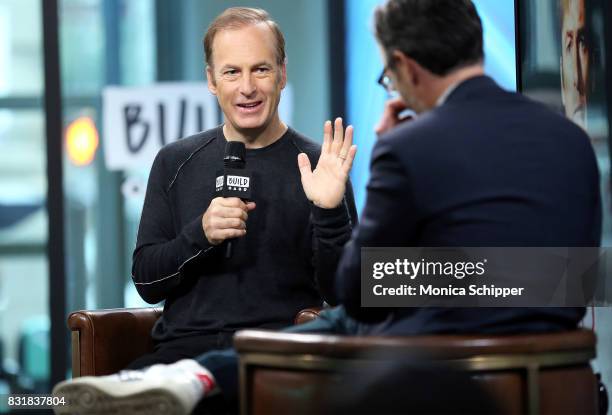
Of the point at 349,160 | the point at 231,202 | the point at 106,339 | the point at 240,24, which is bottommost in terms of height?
the point at 106,339

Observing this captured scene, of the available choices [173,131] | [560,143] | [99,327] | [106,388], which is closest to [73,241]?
[173,131]

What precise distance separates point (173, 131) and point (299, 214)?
256 centimetres

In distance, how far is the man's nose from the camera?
2.93 m

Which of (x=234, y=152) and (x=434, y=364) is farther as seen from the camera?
(x=234, y=152)

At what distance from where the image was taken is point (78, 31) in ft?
18.6

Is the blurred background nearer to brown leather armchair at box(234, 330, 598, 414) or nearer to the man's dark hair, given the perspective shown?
the man's dark hair

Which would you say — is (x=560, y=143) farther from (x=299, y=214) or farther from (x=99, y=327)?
(x=99, y=327)

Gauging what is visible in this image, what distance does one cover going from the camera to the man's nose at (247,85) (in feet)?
9.62

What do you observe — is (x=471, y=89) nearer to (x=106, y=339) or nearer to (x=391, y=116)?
(x=391, y=116)

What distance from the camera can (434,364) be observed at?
1808 millimetres

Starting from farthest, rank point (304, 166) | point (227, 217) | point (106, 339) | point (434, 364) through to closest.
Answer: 1. point (106, 339)
2. point (304, 166)
3. point (227, 217)
4. point (434, 364)

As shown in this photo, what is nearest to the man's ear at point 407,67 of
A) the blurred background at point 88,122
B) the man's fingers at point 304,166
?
the man's fingers at point 304,166

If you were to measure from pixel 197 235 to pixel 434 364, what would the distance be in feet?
3.60

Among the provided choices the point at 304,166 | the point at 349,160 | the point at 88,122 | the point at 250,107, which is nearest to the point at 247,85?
the point at 250,107
